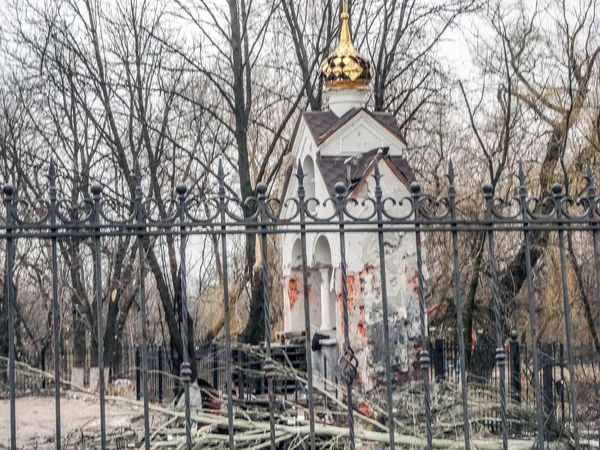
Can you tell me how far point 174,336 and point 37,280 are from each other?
7318mm

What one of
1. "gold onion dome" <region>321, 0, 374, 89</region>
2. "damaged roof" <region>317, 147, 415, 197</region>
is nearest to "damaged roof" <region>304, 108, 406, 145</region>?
"damaged roof" <region>317, 147, 415, 197</region>

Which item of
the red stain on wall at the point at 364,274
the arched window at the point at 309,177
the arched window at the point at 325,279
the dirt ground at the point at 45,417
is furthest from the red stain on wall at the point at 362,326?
the dirt ground at the point at 45,417

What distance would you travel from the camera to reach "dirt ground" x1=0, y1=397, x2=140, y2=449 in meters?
11.5

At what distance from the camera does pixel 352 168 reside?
14.2 metres

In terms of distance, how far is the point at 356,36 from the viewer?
809 inches

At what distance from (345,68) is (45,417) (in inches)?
294

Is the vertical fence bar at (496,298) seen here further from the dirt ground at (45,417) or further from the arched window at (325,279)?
the arched window at (325,279)

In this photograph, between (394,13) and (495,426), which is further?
(394,13)

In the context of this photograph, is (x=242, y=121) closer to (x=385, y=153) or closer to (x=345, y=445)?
(x=385, y=153)

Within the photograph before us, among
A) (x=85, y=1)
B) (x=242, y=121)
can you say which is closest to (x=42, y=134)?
(x=85, y=1)

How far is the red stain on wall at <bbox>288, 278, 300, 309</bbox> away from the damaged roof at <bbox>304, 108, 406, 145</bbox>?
9.66ft

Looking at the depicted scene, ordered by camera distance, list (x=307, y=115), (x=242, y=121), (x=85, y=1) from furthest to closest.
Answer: (x=85, y=1) → (x=242, y=121) → (x=307, y=115)

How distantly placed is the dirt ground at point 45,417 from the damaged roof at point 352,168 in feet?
14.6

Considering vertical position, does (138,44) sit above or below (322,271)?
above
